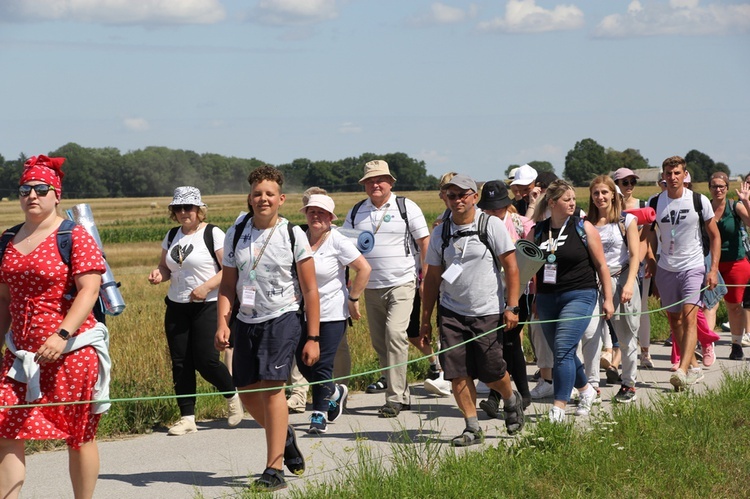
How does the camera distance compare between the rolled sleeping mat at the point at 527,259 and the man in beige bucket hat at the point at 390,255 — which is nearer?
the rolled sleeping mat at the point at 527,259

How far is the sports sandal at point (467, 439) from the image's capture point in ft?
24.3

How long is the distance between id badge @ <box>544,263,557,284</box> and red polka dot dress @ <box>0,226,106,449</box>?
12.3 feet

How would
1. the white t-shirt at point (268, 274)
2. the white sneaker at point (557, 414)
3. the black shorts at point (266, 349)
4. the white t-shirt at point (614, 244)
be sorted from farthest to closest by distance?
the white t-shirt at point (614, 244) → the white sneaker at point (557, 414) → the white t-shirt at point (268, 274) → the black shorts at point (266, 349)

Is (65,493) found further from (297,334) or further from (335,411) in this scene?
(335,411)

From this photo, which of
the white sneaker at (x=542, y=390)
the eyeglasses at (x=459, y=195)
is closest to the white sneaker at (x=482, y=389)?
the white sneaker at (x=542, y=390)

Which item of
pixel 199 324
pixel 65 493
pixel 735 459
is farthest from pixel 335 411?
pixel 735 459

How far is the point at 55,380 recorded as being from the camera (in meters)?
5.57

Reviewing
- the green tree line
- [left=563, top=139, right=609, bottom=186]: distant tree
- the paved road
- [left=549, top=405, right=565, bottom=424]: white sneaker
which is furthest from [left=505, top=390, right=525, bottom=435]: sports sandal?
[left=563, top=139, right=609, bottom=186]: distant tree

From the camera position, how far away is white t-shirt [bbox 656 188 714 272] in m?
9.86

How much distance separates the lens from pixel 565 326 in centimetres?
810

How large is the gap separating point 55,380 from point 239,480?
5.48 feet

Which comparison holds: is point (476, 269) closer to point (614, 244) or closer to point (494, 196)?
point (494, 196)

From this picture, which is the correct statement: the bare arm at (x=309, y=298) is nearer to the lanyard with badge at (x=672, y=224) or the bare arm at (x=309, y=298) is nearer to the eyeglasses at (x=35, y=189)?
the eyeglasses at (x=35, y=189)

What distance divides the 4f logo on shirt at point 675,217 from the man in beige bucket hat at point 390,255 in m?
2.37
